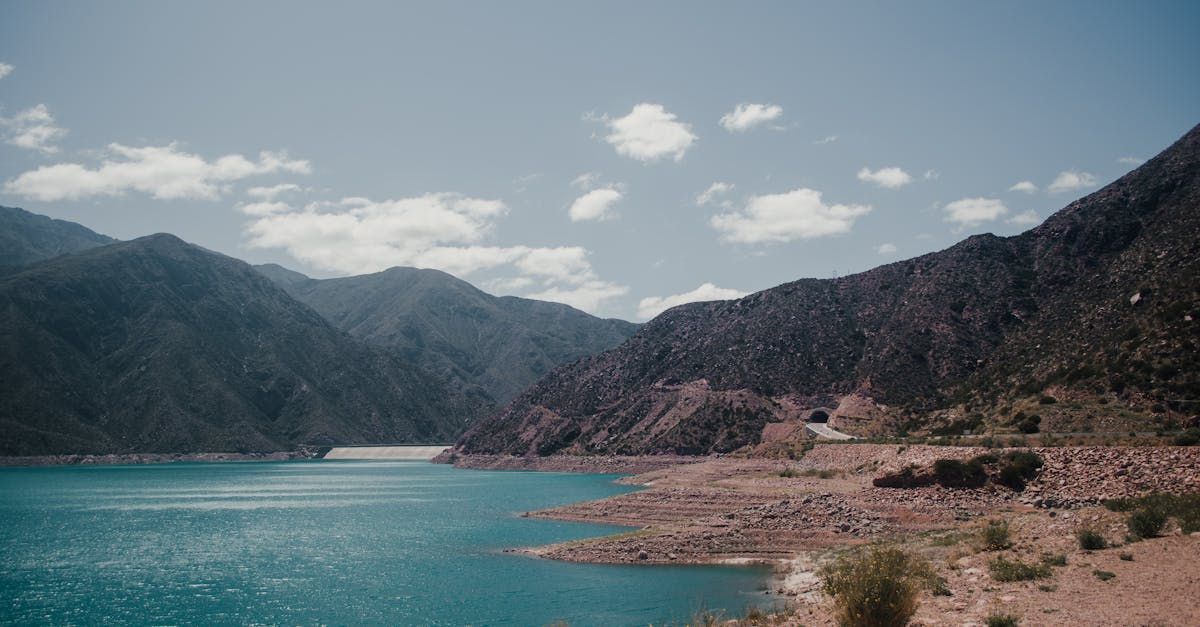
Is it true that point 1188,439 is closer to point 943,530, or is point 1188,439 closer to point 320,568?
point 943,530

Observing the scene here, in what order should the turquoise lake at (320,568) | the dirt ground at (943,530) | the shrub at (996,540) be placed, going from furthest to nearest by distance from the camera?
the turquoise lake at (320,568) → the shrub at (996,540) → the dirt ground at (943,530)

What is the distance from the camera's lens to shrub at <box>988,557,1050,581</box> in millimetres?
22484

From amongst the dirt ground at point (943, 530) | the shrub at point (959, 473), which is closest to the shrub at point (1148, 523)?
the dirt ground at point (943, 530)

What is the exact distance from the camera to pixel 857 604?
18219mm

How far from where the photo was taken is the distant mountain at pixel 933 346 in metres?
64.8

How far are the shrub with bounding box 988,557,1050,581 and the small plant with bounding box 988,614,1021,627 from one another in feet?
15.8

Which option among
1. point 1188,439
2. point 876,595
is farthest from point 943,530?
point 876,595

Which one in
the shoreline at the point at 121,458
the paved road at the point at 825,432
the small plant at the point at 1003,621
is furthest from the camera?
the shoreline at the point at 121,458

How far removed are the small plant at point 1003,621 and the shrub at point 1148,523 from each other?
9.08 metres

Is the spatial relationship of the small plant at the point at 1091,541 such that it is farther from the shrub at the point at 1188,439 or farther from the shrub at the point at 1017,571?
the shrub at the point at 1188,439

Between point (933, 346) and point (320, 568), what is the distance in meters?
92.3

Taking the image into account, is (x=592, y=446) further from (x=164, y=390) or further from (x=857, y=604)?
(x=857, y=604)

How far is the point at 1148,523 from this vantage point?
79.3 ft

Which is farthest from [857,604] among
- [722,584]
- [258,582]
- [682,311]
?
[682,311]
